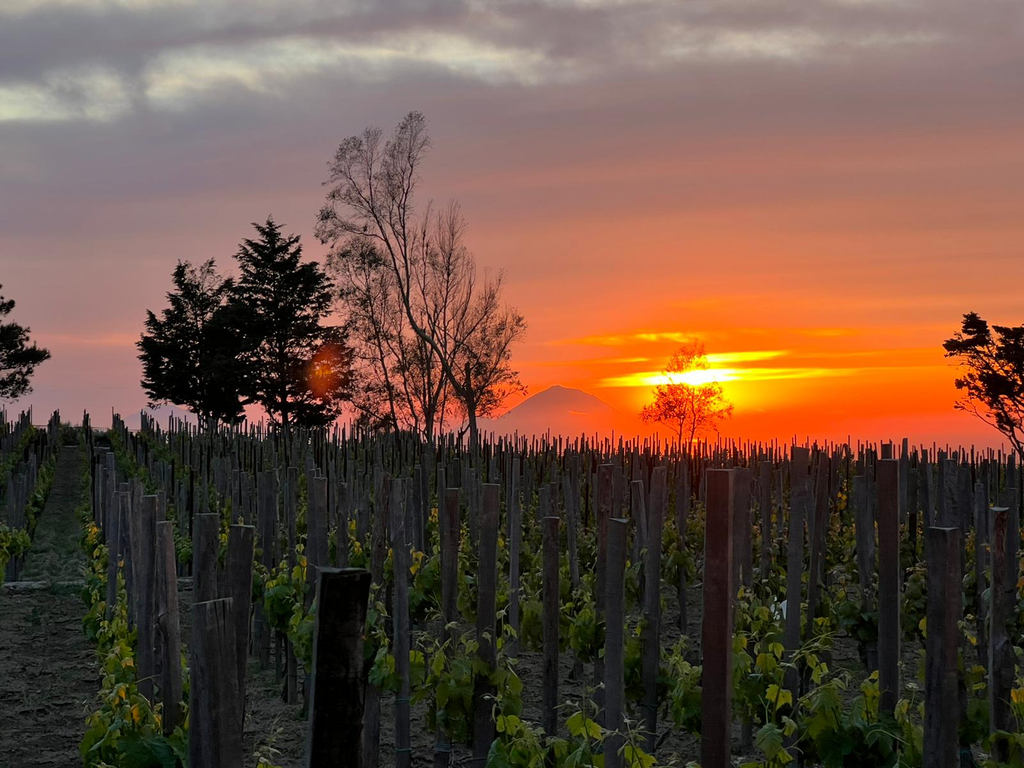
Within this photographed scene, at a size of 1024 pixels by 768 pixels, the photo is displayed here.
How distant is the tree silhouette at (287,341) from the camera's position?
53.8 m

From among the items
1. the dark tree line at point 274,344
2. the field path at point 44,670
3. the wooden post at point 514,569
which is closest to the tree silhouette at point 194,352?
the dark tree line at point 274,344

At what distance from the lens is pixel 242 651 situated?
167 inches

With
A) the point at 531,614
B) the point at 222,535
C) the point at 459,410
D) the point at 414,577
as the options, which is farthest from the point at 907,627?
the point at 459,410

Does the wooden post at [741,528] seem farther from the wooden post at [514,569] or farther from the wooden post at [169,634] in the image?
the wooden post at [169,634]

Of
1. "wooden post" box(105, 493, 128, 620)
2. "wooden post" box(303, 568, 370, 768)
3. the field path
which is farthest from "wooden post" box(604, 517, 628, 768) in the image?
"wooden post" box(105, 493, 128, 620)

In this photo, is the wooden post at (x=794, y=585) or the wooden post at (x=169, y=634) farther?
the wooden post at (x=794, y=585)

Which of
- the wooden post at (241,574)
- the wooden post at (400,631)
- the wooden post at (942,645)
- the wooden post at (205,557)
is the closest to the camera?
the wooden post at (241,574)

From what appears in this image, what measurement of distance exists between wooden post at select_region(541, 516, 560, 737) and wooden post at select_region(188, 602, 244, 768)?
8.64 feet

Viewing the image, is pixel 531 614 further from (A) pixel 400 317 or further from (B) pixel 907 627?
(A) pixel 400 317

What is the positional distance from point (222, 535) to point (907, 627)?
8.68 metres

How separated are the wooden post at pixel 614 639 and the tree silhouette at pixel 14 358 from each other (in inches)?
2380

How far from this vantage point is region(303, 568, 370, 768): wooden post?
253 centimetres

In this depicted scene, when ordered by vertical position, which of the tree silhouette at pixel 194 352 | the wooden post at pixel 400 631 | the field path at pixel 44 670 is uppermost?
the tree silhouette at pixel 194 352

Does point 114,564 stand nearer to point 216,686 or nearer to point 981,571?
point 216,686
